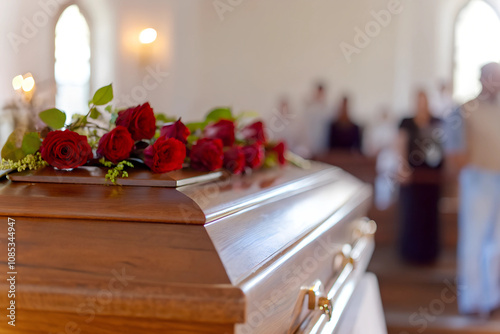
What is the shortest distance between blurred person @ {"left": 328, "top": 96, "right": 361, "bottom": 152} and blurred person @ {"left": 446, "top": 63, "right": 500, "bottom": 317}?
309cm

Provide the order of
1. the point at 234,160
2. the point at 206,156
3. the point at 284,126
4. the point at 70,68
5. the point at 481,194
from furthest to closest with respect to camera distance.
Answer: the point at 284,126 < the point at 481,194 < the point at 70,68 < the point at 234,160 < the point at 206,156

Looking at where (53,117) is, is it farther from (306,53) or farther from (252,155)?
(306,53)

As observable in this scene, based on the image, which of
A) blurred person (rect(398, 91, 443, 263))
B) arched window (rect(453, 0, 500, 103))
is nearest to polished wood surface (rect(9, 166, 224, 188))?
blurred person (rect(398, 91, 443, 263))

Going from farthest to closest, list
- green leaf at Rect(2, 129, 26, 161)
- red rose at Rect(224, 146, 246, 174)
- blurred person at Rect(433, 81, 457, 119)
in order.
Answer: blurred person at Rect(433, 81, 457, 119)
red rose at Rect(224, 146, 246, 174)
green leaf at Rect(2, 129, 26, 161)

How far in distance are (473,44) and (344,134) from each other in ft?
13.5

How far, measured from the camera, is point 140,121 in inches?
48.0

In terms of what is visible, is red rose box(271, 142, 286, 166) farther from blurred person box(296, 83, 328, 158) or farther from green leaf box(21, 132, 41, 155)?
blurred person box(296, 83, 328, 158)

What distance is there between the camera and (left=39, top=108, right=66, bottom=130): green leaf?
1194 mm

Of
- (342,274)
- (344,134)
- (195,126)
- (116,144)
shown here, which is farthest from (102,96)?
(344,134)

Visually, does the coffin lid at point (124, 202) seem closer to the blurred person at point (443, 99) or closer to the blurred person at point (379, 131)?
the blurred person at point (443, 99)

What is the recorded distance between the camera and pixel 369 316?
220 centimetres

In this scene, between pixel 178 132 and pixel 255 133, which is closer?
pixel 178 132

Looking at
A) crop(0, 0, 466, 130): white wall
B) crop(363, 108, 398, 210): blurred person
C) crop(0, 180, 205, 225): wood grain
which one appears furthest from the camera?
crop(0, 0, 466, 130): white wall

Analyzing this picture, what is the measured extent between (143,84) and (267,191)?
13.0 feet
